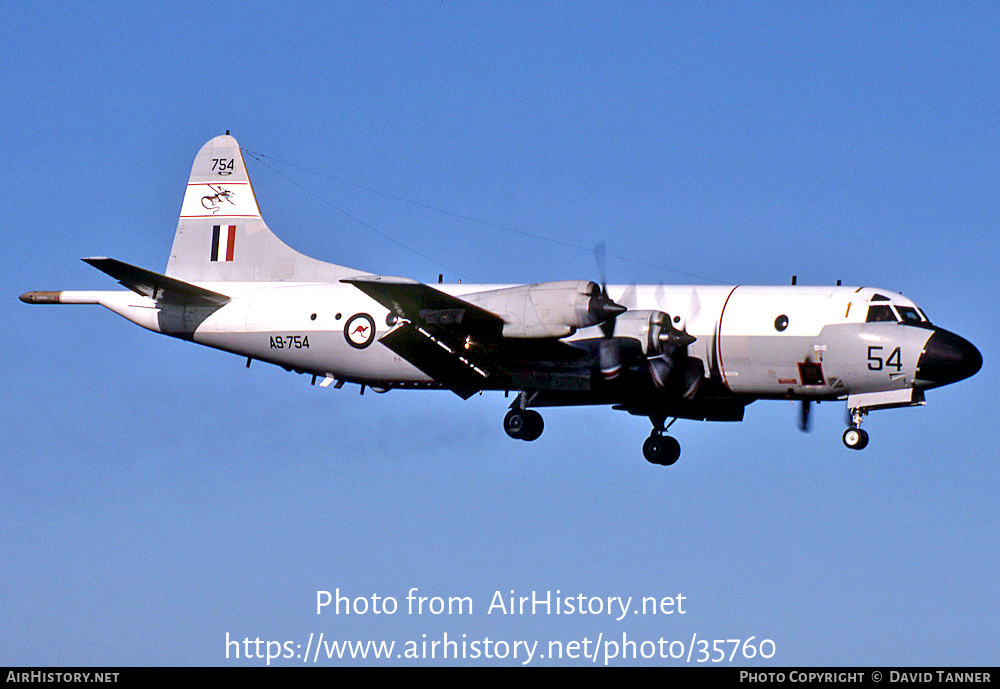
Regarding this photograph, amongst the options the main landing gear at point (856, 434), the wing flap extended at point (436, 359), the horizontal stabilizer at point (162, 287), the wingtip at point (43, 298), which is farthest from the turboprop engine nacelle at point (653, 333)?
the wingtip at point (43, 298)

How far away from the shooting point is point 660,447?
1329 inches

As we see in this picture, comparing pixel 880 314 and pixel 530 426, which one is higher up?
pixel 880 314

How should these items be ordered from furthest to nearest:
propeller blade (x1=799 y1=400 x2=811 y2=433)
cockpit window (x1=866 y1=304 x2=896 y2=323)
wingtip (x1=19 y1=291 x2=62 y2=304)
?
wingtip (x1=19 y1=291 x2=62 y2=304)
propeller blade (x1=799 y1=400 x2=811 y2=433)
cockpit window (x1=866 y1=304 x2=896 y2=323)

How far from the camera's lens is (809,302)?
31094mm

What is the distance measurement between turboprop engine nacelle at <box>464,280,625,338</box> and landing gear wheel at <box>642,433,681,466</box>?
4.70 metres

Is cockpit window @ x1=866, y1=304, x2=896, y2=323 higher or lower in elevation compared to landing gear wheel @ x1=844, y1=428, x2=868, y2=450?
higher

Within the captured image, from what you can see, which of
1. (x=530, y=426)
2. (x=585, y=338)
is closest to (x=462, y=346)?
(x=585, y=338)

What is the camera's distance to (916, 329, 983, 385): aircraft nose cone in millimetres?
29594

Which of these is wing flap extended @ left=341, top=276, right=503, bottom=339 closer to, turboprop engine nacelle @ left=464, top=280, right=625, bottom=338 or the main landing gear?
turboprop engine nacelle @ left=464, top=280, right=625, bottom=338

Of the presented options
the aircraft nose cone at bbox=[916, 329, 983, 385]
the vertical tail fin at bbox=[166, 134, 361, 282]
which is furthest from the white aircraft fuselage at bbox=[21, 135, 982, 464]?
the vertical tail fin at bbox=[166, 134, 361, 282]

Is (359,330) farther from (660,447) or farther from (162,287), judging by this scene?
(660,447)

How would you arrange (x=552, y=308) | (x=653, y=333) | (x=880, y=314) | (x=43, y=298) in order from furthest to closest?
(x=43, y=298), (x=653, y=333), (x=880, y=314), (x=552, y=308)

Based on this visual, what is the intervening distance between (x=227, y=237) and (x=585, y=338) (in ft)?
31.7
